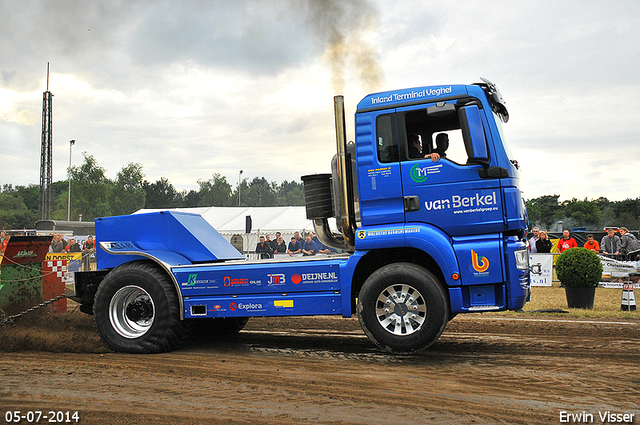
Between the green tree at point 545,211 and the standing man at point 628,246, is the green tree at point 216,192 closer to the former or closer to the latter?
the green tree at point 545,211

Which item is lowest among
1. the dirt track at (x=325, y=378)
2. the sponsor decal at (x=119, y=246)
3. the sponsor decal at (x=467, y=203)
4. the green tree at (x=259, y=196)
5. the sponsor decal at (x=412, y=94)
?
the dirt track at (x=325, y=378)

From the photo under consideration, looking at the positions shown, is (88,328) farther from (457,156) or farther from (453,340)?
(457,156)

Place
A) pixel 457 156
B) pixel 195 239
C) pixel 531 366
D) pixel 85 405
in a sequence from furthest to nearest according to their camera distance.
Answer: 1. pixel 195 239
2. pixel 457 156
3. pixel 531 366
4. pixel 85 405

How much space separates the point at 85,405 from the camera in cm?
443

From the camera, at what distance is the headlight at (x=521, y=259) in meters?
5.88

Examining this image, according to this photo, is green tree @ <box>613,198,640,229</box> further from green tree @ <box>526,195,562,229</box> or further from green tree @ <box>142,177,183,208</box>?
green tree @ <box>142,177,183,208</box>

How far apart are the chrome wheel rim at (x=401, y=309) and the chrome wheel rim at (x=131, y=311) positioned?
10.2 feet

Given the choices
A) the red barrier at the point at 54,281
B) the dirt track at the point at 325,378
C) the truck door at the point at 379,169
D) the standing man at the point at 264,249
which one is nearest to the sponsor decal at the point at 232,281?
the dirt track at the point at 325,378

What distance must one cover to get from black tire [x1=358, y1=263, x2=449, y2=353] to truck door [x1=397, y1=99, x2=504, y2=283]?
47 centimetres

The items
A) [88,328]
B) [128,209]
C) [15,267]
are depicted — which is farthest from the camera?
[128,209]

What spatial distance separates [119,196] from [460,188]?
77989mm

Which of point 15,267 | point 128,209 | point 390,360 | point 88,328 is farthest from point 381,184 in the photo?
point 128,209

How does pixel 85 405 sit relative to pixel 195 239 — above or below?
below

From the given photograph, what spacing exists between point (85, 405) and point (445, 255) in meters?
3.97
